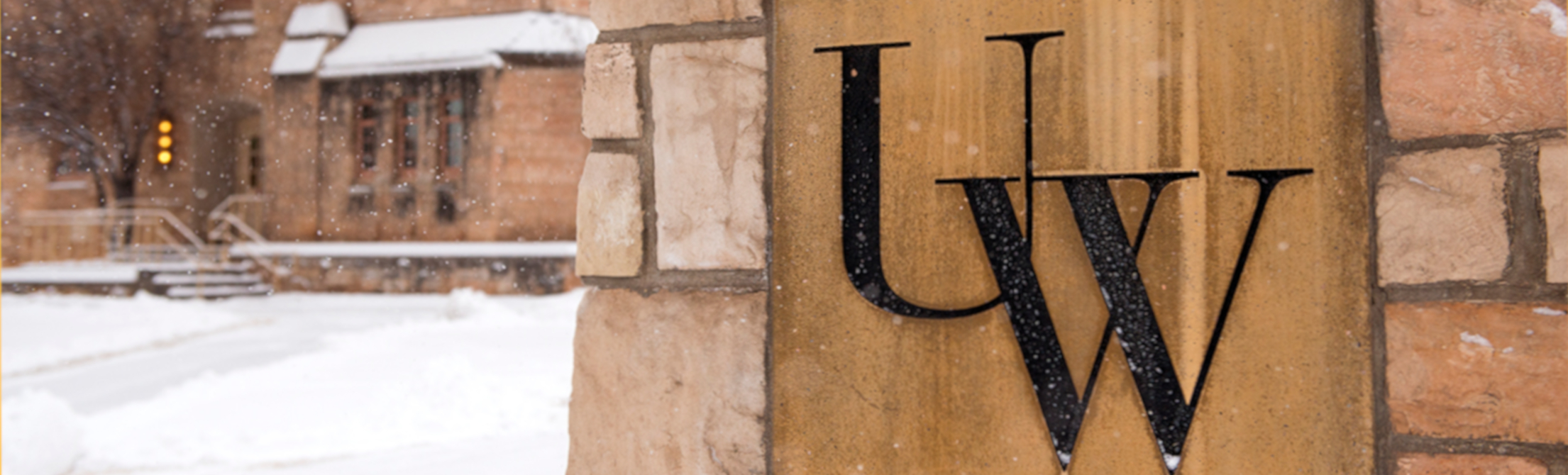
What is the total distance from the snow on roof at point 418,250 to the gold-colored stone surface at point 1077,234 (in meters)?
10.6

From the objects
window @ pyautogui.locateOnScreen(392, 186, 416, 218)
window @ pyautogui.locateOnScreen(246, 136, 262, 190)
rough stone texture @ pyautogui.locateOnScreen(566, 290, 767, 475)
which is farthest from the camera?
window @ pyautogui.locateOnScreen(246, 136, 262, 190)

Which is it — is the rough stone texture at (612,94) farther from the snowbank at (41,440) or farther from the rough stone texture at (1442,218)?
the snowbank at (41,440)

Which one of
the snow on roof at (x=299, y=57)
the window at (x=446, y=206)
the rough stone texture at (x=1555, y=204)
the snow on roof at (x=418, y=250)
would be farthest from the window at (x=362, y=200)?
the rough stone texture at (x=1555, y=204)

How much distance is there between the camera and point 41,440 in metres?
3.55

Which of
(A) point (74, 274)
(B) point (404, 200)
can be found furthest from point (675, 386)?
(A) point (74, 274)

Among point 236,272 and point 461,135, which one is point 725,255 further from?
point 236,272

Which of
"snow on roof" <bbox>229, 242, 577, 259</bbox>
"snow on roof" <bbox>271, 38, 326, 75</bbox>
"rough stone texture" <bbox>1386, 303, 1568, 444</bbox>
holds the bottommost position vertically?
"snow on roof" <bbox>229, 242, 577, 259</bbox>

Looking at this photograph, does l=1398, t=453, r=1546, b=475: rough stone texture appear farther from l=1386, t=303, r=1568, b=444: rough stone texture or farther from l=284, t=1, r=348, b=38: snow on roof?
l=284, t=1, r=348, b=38: snow on roof

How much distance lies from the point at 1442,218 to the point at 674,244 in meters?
1.24

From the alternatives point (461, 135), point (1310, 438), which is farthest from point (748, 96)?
point (461, 135)

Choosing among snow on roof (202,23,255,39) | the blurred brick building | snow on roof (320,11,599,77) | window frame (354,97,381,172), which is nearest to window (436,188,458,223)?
the blurred brick building

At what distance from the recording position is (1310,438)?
1359mm

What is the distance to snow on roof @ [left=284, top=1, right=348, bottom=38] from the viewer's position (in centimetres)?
1298

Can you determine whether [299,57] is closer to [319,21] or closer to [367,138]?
[319,21]
